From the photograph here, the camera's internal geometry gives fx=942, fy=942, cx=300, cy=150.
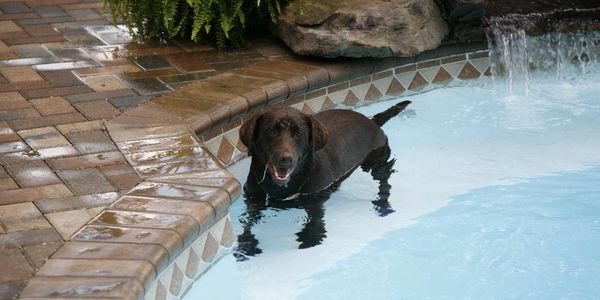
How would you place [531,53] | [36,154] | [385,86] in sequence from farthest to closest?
[531,53]
[385,86]
[36,154]

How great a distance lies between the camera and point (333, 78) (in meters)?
6.49

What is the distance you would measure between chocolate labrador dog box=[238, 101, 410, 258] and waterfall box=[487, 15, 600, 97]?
73.1 inches

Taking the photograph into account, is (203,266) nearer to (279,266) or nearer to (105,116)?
(279,266)

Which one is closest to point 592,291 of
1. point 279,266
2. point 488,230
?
point 488,230

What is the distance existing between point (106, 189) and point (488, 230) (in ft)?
7.23

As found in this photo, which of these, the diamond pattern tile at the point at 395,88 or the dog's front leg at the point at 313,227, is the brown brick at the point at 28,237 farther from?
the diamond pattern tile at the point at 395,88

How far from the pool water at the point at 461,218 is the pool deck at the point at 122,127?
36 centimetres

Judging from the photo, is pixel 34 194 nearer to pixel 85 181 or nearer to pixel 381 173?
pixel 85 181

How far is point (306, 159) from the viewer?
5.10 metres

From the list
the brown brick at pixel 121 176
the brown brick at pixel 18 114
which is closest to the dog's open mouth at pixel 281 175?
the brown brick at pixel 121 176

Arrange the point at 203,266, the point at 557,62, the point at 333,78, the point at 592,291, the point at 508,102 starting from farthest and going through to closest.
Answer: the point at 557,62, the point at 508,102, the point at 333,78, the point at 592,291, the point at 203,266

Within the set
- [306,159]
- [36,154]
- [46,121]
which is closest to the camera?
[36,154]

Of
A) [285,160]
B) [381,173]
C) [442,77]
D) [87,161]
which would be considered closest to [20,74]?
[87,161]

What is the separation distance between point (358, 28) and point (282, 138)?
198cm
